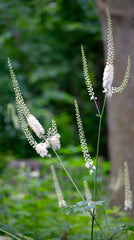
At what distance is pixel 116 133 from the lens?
5516 millimetres

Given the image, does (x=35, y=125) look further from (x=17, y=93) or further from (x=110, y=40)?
(x=110, y=40)

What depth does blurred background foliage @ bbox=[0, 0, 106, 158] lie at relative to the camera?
9266mm

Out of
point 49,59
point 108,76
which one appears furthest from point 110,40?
point 49,59

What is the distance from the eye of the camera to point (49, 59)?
1235 centimetres

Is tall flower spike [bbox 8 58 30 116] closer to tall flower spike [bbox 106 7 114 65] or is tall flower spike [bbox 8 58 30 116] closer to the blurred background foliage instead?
tall flower spike [bbox 106 7 114 65]

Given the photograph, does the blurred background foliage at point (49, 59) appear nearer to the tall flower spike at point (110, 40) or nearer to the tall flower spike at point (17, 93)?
the tall flower spike at point (17, 93)

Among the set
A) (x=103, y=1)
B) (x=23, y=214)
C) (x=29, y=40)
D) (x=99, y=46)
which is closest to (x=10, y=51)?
(x=29, y=40)

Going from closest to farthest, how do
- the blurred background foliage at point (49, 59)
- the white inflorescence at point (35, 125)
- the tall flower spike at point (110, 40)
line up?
the tall flower spike at point (110, 40) < the white inflorescence at point (35, 125) < the blurred background foliage at point (49, 59)

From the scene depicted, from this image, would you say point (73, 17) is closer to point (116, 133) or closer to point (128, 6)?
point (128, 6)

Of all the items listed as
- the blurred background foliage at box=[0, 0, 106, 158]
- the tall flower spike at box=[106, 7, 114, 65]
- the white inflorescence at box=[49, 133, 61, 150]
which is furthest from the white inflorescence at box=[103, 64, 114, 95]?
the blurred background foliage at box=[0, 0, 106, 158]

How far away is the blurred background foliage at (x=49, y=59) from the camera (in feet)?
30.4

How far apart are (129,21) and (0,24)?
20.9 ft

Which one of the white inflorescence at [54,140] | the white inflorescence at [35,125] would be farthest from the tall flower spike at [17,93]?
the white inflorescence at [54,140]

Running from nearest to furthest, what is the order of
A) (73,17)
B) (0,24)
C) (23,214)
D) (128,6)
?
(23,214) < (128,6) < (73,17) < (0,24)
